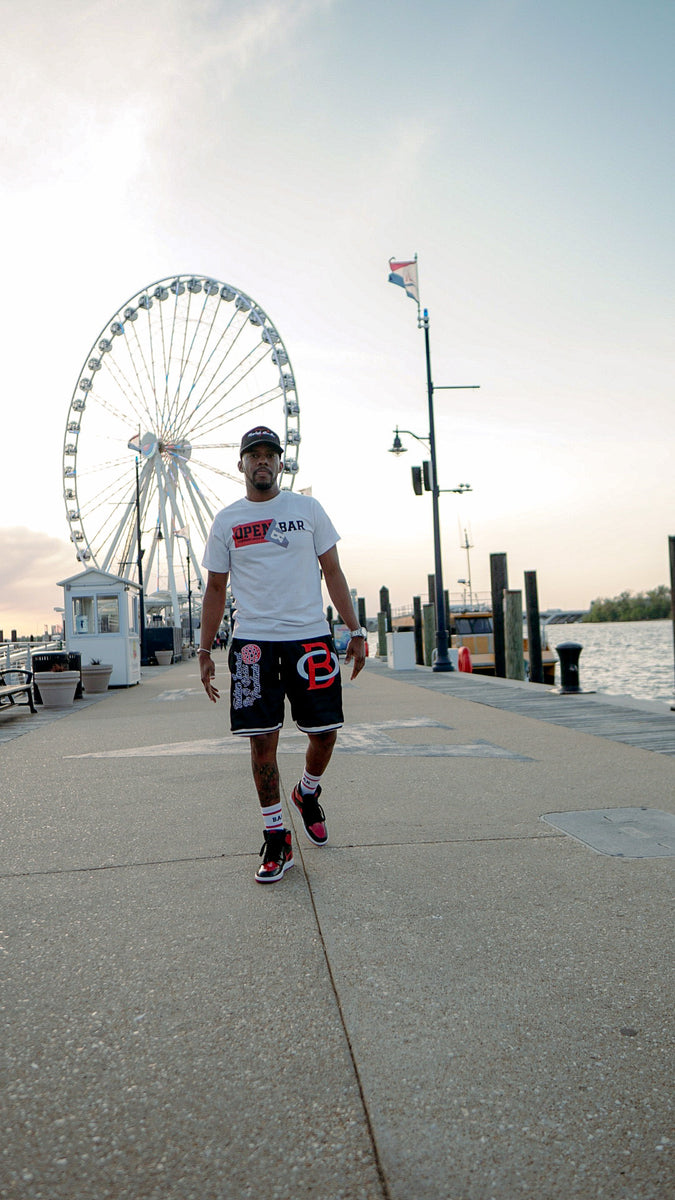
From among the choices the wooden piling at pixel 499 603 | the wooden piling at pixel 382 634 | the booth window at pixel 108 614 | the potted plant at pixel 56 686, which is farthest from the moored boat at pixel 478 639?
the potted plant at pixel 56 686

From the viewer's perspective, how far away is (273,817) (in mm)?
3551

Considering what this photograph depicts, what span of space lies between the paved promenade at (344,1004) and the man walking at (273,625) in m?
0.48

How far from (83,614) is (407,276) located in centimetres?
1041

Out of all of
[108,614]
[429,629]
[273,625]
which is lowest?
[273,625]

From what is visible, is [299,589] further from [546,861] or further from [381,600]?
[381,600]

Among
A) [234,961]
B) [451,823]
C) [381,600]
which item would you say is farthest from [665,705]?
[381,600]

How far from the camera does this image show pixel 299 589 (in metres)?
3.69

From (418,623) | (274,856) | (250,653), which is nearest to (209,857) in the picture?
(274,856)

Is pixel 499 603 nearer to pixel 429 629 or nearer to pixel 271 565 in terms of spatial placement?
pixel 429 629

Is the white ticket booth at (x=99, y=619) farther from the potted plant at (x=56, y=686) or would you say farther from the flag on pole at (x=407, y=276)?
the flag on pole at (x=407, y=276)

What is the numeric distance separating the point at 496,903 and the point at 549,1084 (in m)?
1.20

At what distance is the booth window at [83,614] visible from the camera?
17203mm

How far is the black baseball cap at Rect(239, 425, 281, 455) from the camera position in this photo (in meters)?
3.78

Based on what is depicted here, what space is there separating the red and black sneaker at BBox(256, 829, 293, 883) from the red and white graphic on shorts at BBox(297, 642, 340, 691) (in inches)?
23.6
